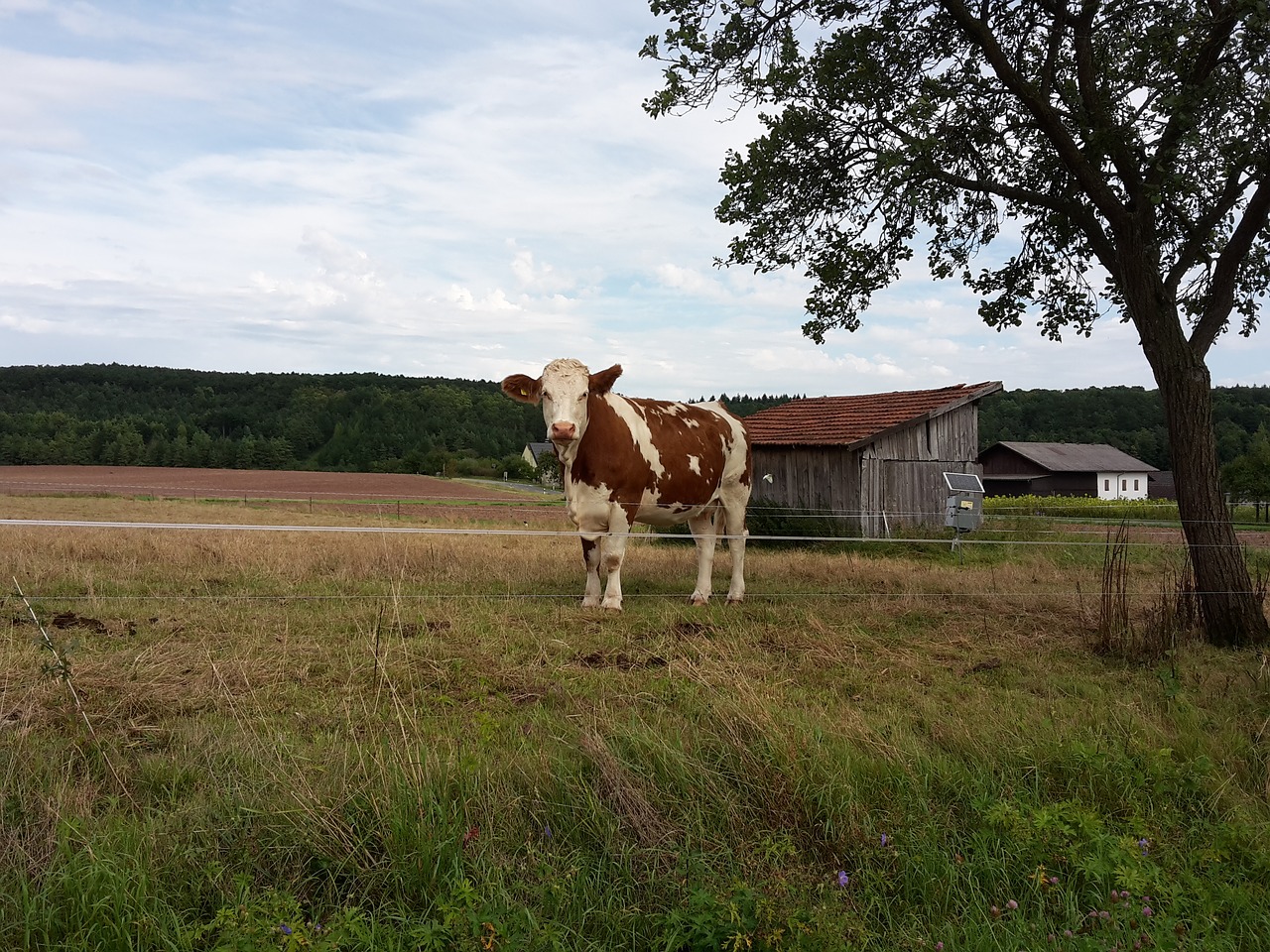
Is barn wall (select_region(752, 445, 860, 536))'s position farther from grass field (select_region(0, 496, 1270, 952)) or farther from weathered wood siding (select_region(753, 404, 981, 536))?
grass field (select_region(0, 496, 1270, 952))

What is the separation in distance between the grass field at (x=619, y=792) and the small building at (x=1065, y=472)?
65.3 metres

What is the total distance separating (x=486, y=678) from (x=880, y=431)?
16046 mm

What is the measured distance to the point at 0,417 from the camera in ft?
237

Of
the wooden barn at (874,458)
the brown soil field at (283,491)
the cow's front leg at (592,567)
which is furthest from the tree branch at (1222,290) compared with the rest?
the brown soil field at (283,491)

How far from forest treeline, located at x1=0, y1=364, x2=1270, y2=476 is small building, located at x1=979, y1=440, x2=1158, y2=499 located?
701 centimetres

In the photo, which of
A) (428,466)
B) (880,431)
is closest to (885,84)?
(880,431)

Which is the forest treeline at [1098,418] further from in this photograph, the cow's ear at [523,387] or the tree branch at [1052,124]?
the cow's ear at [523,387]

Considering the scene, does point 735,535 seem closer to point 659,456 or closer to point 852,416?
point 659,456

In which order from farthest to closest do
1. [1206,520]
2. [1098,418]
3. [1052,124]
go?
[1098,418] < [1052,124] < [1206,520]

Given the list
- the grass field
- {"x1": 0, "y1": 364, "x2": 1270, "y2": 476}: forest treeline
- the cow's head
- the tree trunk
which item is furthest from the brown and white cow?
{"x1": 0, "y1": 364, "x2": 1270, "y2": 476}: forest treeline

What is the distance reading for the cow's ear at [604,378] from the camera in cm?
905

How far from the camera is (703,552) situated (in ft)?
33.3

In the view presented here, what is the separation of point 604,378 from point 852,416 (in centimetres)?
1444

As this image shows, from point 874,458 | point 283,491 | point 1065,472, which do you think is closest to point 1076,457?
point 1065,472
